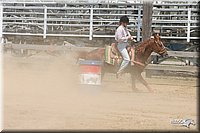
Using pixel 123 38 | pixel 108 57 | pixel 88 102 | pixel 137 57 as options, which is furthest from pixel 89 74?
pixel 137 57

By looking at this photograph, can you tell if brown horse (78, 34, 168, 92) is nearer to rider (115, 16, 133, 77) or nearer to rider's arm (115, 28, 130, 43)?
rider (115, 16, 133, 77)

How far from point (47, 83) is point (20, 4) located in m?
9.13

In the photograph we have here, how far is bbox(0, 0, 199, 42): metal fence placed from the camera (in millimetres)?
19609

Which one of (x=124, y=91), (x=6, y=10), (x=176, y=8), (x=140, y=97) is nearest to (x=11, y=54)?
(x=6, y=10)

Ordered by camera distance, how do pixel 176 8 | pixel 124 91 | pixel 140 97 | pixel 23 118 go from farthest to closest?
pixel 176 8
pixel 124 91
pixel 140 97
pixel 23 118

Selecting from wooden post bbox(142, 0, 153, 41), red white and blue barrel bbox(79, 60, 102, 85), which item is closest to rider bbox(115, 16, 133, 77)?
red white and blue barrel bbox(79, 60, 102, 85)

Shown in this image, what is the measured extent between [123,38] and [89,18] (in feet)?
25.5

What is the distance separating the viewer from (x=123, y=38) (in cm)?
1333

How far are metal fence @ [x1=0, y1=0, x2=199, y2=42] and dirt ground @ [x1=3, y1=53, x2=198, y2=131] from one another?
2790 millimetres

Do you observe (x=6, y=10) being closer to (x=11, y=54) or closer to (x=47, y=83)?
(x=11, y=54)

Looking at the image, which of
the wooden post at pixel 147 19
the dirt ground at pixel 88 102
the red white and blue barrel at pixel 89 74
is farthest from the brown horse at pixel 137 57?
the wooden post at pixel 147 19

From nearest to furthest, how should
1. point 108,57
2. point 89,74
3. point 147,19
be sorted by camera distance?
point 89,74 < point 108,57 < point 147,19

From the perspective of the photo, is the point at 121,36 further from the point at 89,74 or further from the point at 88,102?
the point at 88,102

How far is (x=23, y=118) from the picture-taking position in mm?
8672
